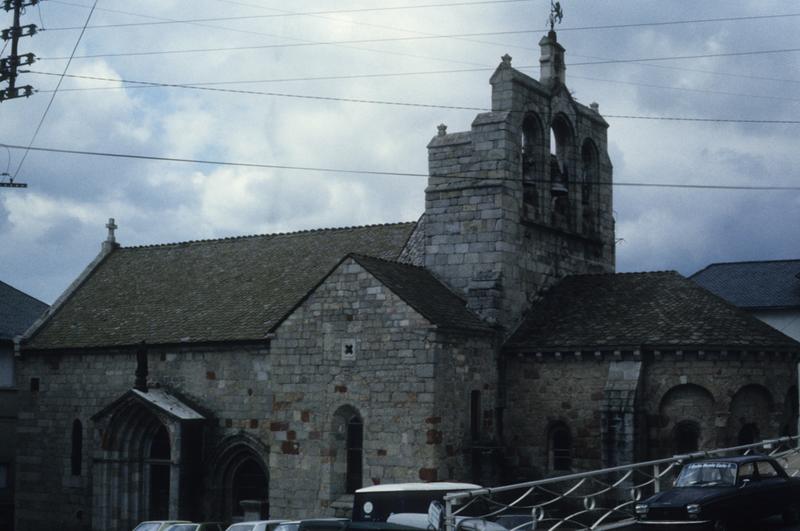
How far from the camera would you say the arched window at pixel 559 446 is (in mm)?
29953

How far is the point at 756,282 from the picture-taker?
52594 millimetres

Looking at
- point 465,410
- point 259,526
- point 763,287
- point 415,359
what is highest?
point 763,287

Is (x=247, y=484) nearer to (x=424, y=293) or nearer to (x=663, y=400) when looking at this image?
(x=424, y=293)

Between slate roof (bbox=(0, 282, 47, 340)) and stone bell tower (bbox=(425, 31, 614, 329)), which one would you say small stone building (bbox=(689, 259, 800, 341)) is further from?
slate roof (bbox=(0, 282, 47, 340))

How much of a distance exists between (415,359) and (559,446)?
556cm

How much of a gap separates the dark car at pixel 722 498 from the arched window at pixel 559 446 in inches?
382

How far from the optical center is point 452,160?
105 ft

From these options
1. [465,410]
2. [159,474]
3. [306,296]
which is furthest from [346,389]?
[159,474]

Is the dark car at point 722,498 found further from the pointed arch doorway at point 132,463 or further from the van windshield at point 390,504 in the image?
the pointed arch doorway at point 132,463

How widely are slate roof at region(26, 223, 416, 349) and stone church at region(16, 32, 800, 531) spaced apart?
105 mm

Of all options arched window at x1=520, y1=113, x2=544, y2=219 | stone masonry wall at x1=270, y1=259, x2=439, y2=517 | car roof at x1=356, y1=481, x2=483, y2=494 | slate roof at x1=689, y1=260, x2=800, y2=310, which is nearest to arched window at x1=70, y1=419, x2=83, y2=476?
stone masonry wall at x1=270, y1=259, x2=439, y2=517

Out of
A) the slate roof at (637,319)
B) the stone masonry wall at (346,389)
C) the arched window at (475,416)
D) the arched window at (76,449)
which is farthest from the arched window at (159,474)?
the slate roof at (637,319)

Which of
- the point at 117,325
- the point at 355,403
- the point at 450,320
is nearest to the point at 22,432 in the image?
the point at 117,325

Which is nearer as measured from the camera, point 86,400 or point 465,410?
point 465,410
